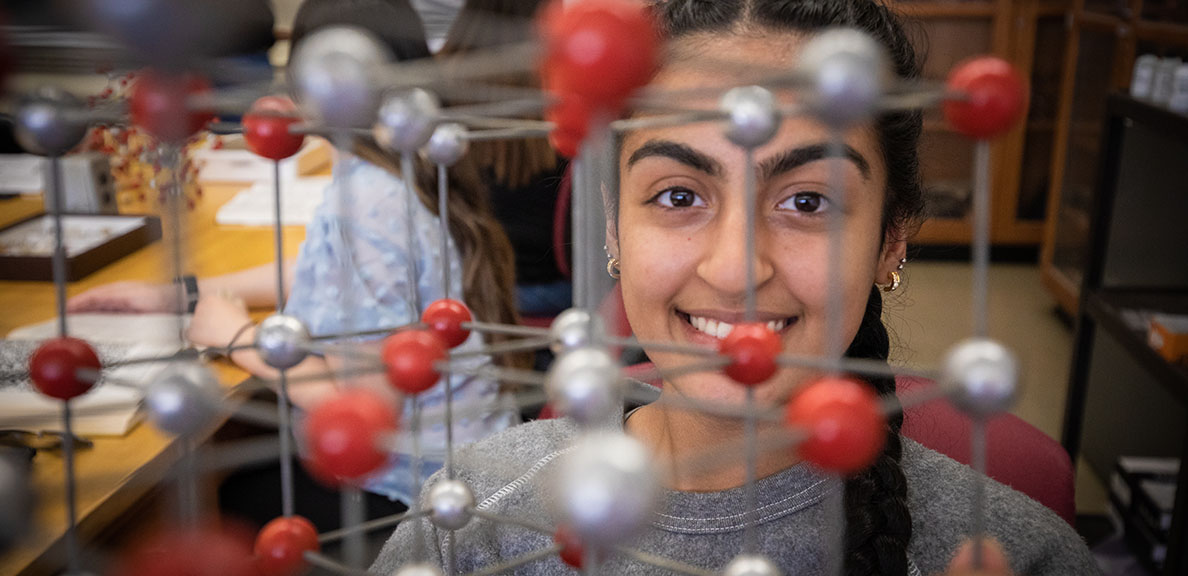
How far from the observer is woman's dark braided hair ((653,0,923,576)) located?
668 mm

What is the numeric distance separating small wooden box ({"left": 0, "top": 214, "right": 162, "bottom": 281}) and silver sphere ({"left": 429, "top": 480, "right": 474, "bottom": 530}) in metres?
0.90

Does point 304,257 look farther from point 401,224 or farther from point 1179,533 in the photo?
point 1179,533

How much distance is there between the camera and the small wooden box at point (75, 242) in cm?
122

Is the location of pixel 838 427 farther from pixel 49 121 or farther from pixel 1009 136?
pixel 1009 136

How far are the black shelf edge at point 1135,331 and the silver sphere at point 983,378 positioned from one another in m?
1.32

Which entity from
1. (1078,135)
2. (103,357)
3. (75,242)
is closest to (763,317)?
(103,357)

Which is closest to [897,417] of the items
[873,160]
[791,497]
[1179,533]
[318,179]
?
[791,497]

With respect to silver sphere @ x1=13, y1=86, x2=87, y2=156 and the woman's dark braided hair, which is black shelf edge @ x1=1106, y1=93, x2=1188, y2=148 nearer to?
the woman's dark braided hair

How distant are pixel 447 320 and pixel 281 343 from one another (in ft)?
0.31

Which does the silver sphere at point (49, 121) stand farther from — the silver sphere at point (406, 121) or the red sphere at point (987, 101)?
the red sphere at point (987, 101)

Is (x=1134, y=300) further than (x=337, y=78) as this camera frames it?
Yes

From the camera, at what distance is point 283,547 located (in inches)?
14.2

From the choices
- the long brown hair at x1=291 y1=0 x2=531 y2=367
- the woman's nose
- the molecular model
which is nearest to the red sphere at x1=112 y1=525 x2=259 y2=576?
the molecular model

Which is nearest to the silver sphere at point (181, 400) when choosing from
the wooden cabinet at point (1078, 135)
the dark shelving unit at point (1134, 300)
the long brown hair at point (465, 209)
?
the long brown hair at point (465, 209)
